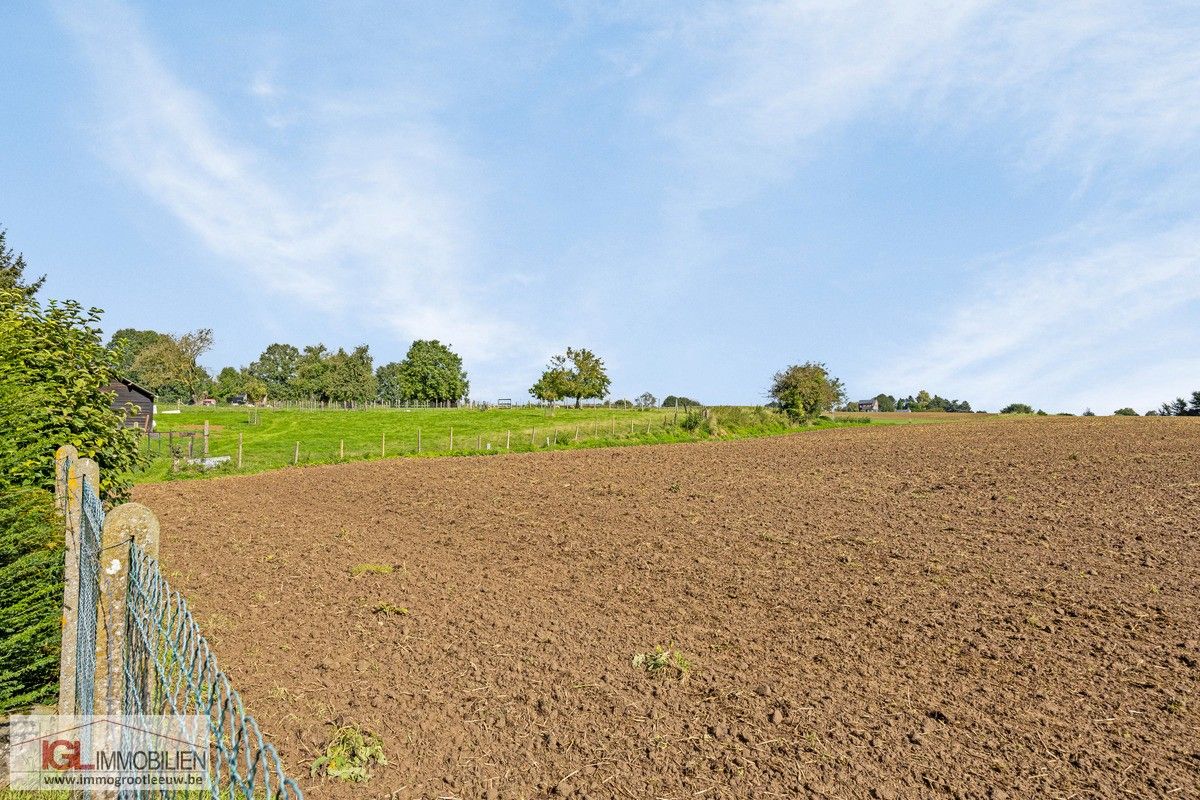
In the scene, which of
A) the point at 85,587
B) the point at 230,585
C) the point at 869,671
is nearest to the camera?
the point at 85,587

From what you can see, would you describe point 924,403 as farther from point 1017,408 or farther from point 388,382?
point 388,382

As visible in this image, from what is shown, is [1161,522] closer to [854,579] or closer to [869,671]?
[854,579]

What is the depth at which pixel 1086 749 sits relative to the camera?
627 cm

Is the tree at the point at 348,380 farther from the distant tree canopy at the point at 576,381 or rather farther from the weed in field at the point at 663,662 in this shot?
the weed in field at the point at 663,662

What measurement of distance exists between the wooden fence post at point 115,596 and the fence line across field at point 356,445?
30694 mm

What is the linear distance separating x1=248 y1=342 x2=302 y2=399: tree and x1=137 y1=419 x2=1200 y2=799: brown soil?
422 ft

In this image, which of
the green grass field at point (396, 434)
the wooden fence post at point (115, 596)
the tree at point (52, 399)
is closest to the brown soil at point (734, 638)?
the wooden fence post at point (115, 596)

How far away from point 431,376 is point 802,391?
3011 inches

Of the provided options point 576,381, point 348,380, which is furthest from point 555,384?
point 348,380

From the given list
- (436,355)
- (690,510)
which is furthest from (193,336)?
(690,510)

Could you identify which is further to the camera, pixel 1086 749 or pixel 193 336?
pixel 193 336

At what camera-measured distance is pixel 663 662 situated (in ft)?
26.3

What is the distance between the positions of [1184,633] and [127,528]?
38.6 ft

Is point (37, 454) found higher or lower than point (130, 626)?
higher
